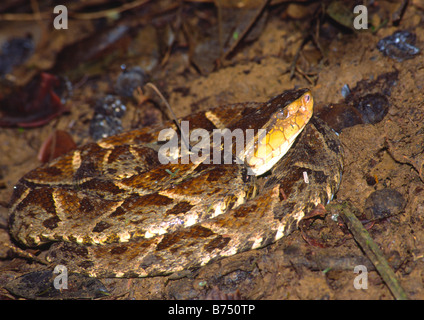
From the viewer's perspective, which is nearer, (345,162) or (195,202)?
(195,202)

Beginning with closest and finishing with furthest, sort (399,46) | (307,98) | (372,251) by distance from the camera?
(372,251), (307,98), (399,46)

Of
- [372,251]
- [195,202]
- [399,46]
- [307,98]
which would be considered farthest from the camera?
[399,46]

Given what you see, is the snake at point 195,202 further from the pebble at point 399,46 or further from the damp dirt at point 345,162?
the pebble at point 399,46

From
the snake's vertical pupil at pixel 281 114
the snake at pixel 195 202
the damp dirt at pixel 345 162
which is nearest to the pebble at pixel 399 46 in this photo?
the damp dirt at pixel 345 162

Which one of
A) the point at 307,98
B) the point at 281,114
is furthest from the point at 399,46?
the point at 281,114

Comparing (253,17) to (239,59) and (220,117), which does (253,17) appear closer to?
(239,59)

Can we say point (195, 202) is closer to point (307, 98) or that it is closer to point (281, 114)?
point (281, 114)

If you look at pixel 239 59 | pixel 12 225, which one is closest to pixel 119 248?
pixel 12 225

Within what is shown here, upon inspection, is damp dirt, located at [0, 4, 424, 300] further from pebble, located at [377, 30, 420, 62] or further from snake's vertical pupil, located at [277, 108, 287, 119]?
snake's vertical pupil, located at [277, 108, 287, 119]
